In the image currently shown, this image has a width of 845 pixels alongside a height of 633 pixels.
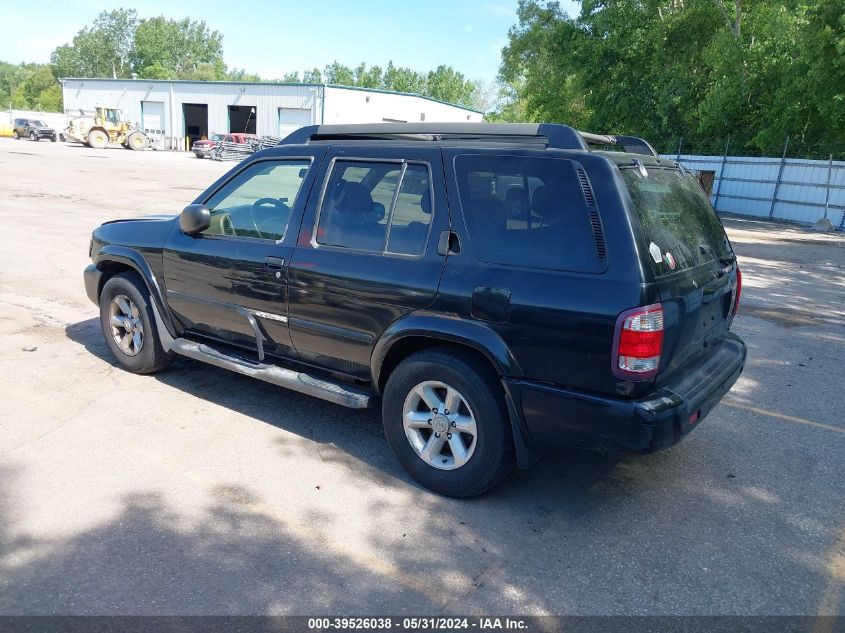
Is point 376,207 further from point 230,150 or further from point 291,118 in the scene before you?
point 291,118

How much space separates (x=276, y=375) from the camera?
4223 mm

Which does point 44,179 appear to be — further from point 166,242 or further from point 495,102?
point 495,102

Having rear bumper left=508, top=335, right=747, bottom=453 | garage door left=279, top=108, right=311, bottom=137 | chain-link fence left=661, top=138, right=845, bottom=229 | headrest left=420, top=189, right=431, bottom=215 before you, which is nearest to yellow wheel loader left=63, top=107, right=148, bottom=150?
garage door left=279, top=108, right=311, bottom=137

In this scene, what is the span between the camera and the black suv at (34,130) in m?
49.1

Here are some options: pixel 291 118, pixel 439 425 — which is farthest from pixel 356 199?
pixel 291 118

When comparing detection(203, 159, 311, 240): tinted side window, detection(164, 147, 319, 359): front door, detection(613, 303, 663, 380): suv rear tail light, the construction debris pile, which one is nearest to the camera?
detection(613, 303, 663, 380): suv rear tail light

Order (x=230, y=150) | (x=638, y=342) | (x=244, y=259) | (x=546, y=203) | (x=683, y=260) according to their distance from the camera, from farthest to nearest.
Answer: (x=230, y=150) < (x=244, y=259) < (x=683, y=260) < (x=546, y=203) < (x=638, y=342)

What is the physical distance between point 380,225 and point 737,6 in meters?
27.3

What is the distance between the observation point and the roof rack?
3.48 m

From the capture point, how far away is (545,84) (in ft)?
117

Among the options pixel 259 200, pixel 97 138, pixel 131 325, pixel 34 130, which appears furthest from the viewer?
pixel 34 130

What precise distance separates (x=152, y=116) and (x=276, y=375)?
58.3 metres

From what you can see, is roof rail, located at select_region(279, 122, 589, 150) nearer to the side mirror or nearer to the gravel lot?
the side mirror

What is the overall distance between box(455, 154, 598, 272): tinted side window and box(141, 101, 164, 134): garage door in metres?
57.7
